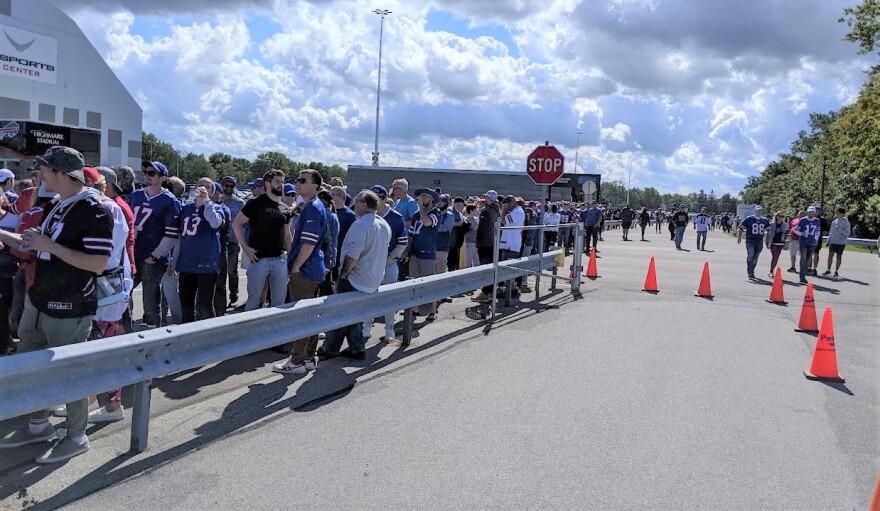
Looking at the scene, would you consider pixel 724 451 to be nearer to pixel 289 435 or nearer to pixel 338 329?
pixel 289 435

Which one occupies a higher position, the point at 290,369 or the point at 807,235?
the point at 807,235

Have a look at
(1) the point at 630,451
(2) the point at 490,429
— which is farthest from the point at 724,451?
(2) the point at 490,429

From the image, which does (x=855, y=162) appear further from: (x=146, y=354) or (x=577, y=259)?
(x=146, y=354)

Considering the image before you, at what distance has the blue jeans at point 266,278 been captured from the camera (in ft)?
22.9

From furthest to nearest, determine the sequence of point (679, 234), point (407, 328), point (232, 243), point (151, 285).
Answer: point (679, 234) → point (232, 243) → point (407, 328) → point (151, 285)

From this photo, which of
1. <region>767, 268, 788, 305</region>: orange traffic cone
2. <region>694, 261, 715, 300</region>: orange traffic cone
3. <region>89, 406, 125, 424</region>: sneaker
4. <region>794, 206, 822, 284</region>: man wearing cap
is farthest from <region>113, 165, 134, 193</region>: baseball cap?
<region>794, 206, 822, 284</region>: man wearing cap

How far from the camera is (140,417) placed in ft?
14.2

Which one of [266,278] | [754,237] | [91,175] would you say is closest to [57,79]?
[754,237]

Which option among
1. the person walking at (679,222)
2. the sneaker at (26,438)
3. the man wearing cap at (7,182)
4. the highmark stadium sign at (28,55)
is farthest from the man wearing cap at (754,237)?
the highmark stadium sign at (28,55)

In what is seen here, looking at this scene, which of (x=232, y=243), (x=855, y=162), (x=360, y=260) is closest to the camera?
(x=360, y=260)

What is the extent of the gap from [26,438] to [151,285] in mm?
3108

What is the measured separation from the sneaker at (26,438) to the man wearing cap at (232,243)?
5345 millimetres

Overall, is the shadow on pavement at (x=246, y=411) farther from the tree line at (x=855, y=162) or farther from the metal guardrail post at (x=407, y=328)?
the tree line at (x=855, y=162)

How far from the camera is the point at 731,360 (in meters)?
7.72
